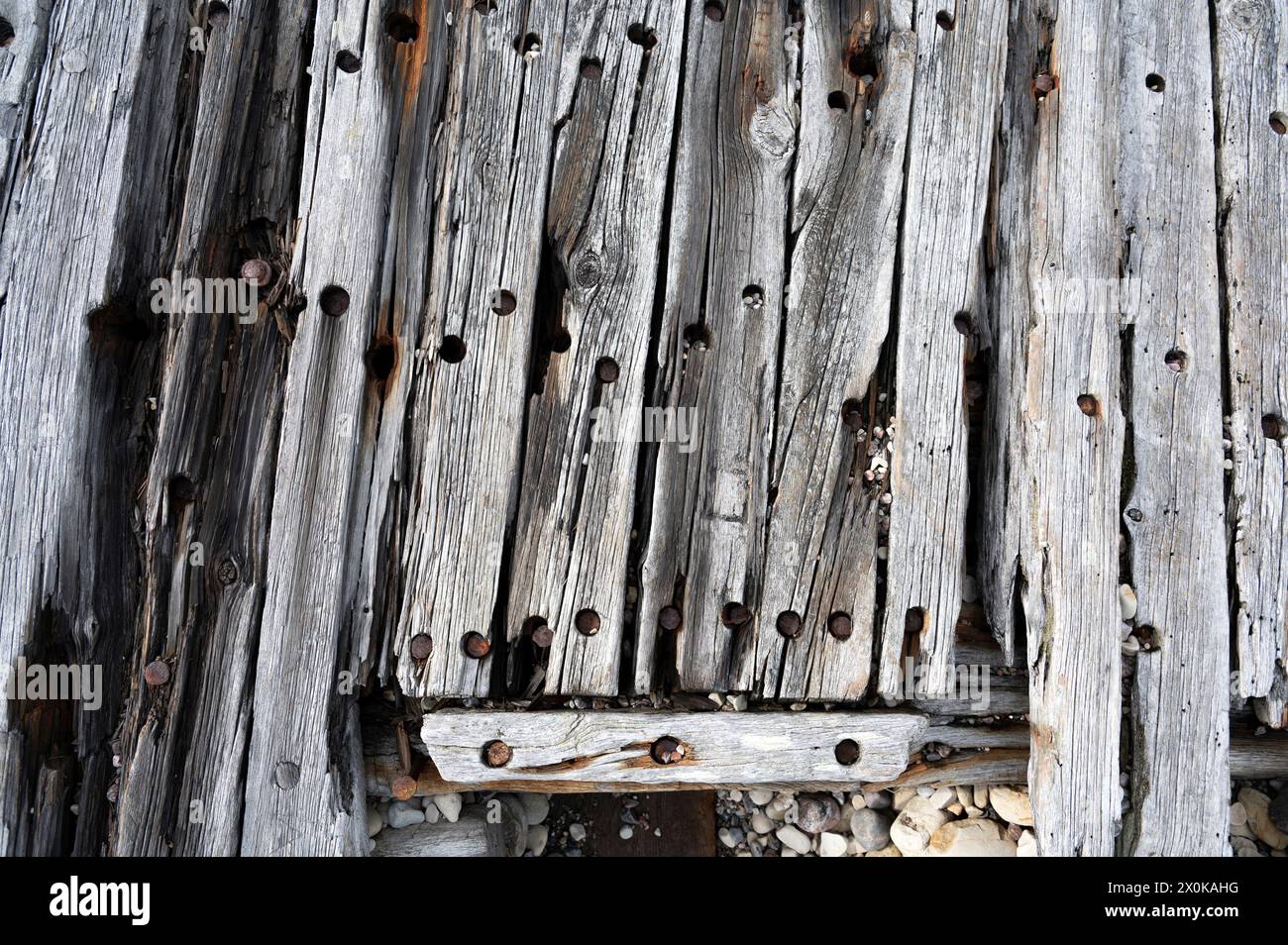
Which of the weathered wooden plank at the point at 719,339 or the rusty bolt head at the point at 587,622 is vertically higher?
the weathered wooden plank at the point at 719,339

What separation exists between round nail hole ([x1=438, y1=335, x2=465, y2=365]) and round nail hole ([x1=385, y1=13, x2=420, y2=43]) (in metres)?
1.01

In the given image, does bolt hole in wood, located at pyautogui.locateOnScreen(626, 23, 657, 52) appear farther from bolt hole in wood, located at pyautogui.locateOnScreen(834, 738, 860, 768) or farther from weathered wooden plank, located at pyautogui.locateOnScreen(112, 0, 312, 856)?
bolt hole in wood, located at pyautogui.locateOnScreen(834, 738, 860, 768)

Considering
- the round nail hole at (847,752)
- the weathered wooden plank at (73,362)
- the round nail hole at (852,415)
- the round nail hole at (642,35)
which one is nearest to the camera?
the weathered wooden plank at (73,362)

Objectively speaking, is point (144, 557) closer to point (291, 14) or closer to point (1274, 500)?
point (291, 14)

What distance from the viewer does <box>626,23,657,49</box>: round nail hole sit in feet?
9.59

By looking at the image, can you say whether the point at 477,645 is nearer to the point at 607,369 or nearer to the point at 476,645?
the point at 476,645

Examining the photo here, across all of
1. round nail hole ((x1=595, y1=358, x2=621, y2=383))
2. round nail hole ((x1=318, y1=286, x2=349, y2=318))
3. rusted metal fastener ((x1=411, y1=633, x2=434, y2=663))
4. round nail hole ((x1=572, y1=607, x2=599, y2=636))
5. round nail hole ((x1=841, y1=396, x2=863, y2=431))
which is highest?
round nail hole ((x1=318, y1=286, x2=349, y2=318))

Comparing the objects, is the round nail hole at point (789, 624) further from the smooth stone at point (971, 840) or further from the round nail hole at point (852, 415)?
the smooth stone at point (971, 840)

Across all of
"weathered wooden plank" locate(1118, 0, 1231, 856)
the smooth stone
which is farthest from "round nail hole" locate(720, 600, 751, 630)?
"weathered wooden plank" locate(1118, 0, 1231, 856)

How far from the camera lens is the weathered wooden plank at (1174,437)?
2680 mm

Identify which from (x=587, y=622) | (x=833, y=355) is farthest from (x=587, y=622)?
(x=833, y=355)

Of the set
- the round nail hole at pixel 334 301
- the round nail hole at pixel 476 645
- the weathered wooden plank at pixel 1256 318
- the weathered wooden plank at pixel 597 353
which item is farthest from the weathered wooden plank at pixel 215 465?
the weathered wooden plank at pixel 1256 318

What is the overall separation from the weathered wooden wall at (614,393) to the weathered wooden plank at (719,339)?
14 mm

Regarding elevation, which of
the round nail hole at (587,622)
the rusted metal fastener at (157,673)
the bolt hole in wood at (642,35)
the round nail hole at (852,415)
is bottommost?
the rusted metal fastener at (157,673)
